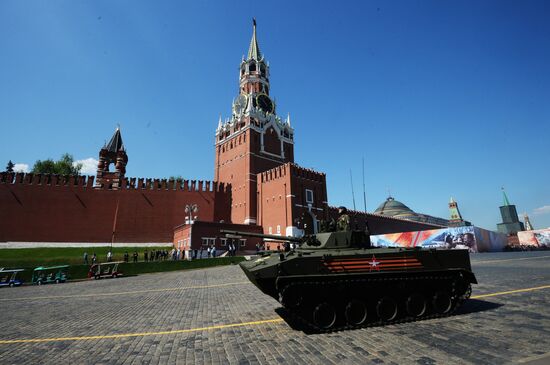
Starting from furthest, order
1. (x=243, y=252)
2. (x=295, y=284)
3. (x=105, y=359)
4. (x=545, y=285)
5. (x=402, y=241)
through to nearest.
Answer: (x=402, y=241), (x=243, y=252), (x=545, y=285), (x=295, y=284), (x=105, y=359)

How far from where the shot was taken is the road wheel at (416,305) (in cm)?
703

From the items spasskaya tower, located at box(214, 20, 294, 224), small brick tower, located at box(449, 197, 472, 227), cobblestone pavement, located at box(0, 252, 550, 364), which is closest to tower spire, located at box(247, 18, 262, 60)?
spasskaya tower, located at box(214, 20, 294, 224)

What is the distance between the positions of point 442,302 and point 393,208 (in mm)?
99356

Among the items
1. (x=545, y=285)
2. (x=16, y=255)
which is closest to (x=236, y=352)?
(x=545, y=285)

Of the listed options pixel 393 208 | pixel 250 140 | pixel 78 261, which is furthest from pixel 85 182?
pixel 393 208

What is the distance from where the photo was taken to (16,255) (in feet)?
99.7

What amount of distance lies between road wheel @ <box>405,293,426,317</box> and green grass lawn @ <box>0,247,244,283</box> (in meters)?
10.5

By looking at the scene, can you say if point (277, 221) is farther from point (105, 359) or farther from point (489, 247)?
point (105, 359)

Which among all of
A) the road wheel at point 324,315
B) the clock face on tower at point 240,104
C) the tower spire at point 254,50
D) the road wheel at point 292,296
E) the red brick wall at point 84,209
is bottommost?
the road wheel at point 324,315

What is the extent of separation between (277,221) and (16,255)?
1156 inches

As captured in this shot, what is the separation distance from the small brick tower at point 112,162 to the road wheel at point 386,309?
40103 millimetres

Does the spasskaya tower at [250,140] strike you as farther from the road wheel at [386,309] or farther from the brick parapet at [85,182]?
the road wheel at [386,309]

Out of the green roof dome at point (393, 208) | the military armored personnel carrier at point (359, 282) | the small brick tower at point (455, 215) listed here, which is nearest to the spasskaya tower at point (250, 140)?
the military armored personnel carrier at point (359, 282)

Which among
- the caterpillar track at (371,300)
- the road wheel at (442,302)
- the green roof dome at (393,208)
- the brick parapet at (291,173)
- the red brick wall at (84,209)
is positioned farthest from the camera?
the green roof dome at (393,208)
